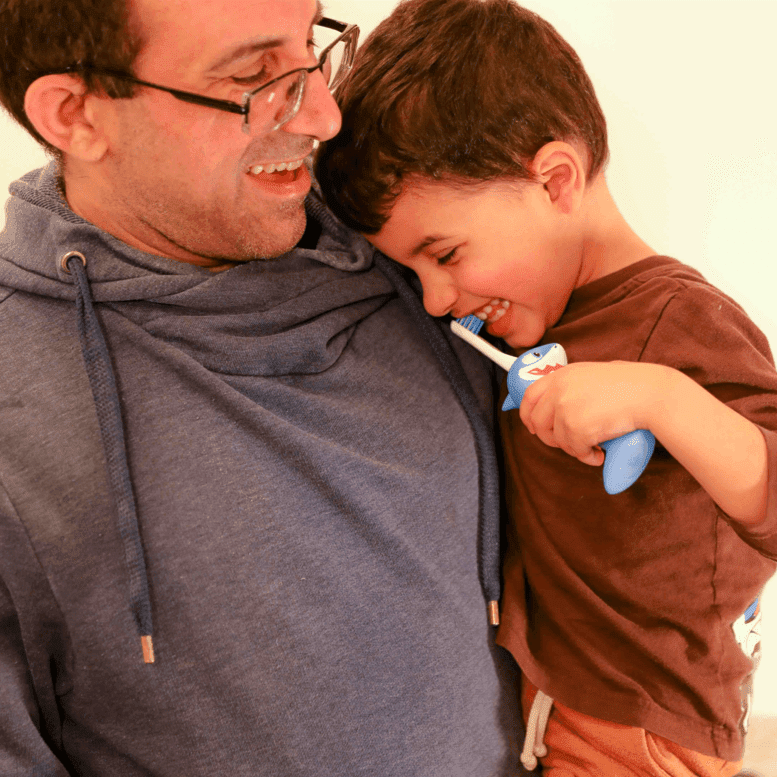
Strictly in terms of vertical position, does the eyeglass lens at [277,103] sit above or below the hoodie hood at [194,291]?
above

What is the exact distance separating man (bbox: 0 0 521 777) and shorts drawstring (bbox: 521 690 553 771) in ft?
0.09

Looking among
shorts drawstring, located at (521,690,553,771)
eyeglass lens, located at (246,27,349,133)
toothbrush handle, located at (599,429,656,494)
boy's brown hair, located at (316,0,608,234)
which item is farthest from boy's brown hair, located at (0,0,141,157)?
shorts drawstring, located at (521,690,553,771)

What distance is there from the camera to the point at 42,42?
93 centimetres

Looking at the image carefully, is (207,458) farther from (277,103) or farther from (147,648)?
(277,103)

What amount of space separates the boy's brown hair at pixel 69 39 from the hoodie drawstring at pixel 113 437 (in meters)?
0.24

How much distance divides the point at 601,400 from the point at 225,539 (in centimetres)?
48

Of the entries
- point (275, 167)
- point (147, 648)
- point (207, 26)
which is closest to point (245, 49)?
point (207, 26)

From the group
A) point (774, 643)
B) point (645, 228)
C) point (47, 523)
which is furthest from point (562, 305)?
point (774, 643)

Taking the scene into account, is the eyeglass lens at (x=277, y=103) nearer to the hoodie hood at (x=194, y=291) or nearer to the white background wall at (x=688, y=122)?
the hoodie hood at (x=194, y=291)

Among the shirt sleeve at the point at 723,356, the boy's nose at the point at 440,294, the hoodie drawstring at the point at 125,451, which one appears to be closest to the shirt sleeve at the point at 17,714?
the hoodie drawstring at the point at 125,451

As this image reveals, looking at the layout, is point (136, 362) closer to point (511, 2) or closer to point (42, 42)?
point (42, 42)

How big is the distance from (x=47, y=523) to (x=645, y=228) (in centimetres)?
127

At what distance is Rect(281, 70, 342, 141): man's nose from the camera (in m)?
1.00

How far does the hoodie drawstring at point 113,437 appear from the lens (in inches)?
34.4
